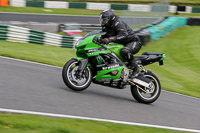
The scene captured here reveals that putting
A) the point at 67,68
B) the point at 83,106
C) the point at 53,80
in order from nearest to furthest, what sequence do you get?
the point at 83,106, the point at 67,68, the point at 53,80

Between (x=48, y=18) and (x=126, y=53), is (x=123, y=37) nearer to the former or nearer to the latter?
(x=126, y=53)

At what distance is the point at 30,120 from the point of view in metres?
5.18

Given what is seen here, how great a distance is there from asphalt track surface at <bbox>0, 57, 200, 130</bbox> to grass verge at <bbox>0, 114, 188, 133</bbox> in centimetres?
44

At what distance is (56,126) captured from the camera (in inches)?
199

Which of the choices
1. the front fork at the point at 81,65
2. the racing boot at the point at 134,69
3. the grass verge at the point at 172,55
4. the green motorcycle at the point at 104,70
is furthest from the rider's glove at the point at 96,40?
the grass verge at the point at 172,55

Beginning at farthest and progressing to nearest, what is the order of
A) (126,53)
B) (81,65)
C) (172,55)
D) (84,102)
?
(172,55), (126,53), (81,65), (84,102)

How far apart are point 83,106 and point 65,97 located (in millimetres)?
541

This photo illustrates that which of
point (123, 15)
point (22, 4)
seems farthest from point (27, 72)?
point (22, 4)

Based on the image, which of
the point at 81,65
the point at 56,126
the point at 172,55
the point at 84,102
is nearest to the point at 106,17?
the point at 81,65

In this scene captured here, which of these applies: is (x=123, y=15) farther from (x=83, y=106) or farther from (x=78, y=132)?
(x=78, y=132)

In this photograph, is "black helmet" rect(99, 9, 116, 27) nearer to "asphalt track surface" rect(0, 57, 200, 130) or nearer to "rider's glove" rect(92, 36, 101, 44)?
"rider's glove" rect(92, 36, 101, 44)

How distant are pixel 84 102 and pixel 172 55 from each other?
11.9 m

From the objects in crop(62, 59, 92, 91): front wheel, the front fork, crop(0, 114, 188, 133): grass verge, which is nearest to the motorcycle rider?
the front fork

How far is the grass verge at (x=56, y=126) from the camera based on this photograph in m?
4.79
